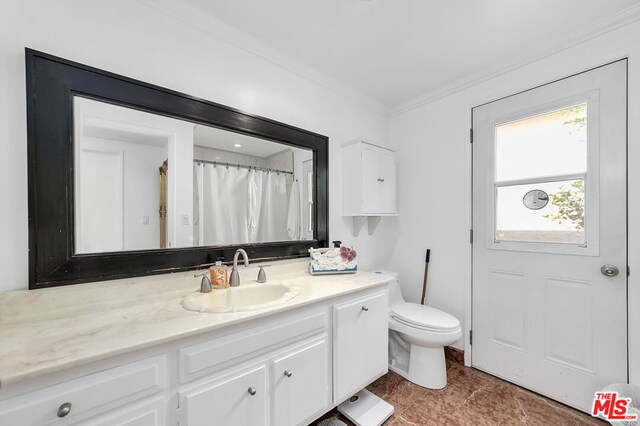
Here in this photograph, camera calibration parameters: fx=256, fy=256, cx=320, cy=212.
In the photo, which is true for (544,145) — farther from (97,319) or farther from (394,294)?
(97,319)

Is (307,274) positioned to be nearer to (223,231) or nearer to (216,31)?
(223,231)

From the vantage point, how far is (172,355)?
92cm

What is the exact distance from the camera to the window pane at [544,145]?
66.8 inches

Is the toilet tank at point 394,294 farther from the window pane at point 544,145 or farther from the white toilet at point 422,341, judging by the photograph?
the window pane at point 544,145

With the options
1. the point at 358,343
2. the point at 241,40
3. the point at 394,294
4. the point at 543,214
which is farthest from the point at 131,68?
the point at 543,214

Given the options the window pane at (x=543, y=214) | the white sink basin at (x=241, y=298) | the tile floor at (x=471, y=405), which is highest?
→ the window pane at (x=543, y=214)

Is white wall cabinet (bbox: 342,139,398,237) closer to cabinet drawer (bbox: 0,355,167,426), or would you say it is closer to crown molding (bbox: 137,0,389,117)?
crown molding (bbox: 137,0,389,117)

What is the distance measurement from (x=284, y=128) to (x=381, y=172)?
Result: 968 millimetres

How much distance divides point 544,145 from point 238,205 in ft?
7.21

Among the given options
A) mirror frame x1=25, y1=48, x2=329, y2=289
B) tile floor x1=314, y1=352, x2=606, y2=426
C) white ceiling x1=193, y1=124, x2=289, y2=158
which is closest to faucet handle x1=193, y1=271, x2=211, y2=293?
mirror frame x1=25, y1=48, x2=329, y2=289

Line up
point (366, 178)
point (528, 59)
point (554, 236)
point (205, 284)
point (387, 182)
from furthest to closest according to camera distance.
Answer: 1. point (387, 182)
2. point (366, 178)
3. point (528, 59)
4. point (554, 236)
5. point (205, 284)

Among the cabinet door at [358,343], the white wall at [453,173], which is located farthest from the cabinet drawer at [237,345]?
the white wall at [453,173]

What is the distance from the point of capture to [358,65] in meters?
2.01

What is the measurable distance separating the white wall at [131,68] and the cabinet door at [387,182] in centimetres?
42
